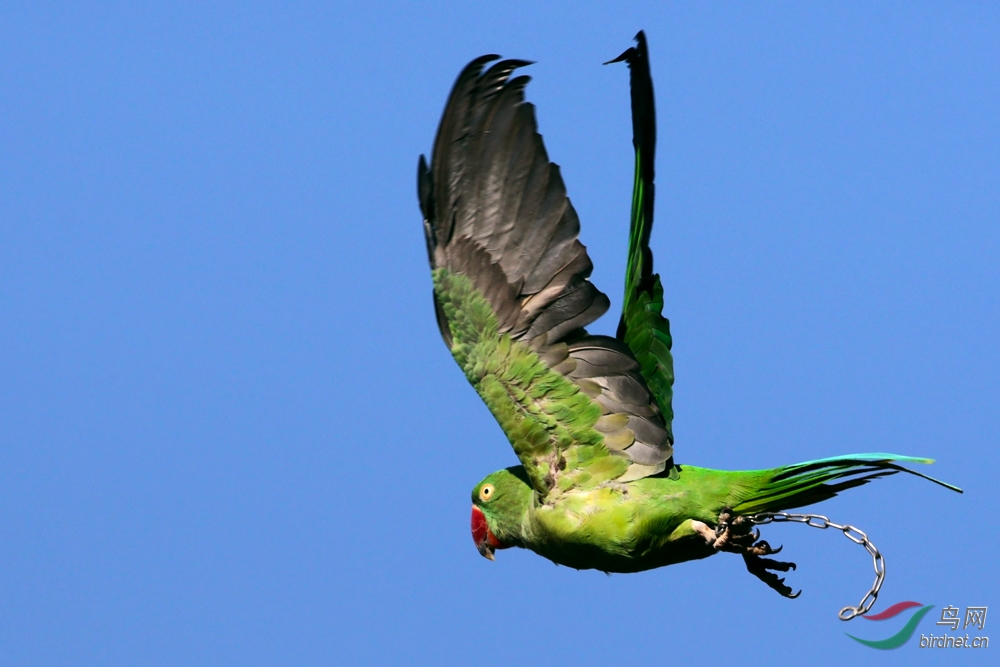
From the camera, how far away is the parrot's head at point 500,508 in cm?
1002

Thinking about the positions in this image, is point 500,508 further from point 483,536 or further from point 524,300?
point 524,300

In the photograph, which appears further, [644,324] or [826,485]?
[644,324]

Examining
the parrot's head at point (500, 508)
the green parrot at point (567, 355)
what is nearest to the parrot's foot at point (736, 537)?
the green parrot at point (567, 355)

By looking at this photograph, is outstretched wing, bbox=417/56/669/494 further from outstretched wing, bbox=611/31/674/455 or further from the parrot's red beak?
the parrot's red beak

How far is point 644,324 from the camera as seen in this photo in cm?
943

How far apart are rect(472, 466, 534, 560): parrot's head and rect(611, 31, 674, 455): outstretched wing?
1388 mm

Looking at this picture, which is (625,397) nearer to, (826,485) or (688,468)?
(688,468)

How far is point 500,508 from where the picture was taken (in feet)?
33.3

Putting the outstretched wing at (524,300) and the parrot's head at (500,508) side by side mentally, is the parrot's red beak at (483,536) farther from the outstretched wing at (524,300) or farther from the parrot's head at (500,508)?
the outstretched wing at (524,300)

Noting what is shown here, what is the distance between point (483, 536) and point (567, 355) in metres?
2.11

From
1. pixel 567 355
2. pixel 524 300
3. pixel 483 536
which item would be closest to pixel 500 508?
pixel 483 536

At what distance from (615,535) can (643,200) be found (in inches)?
94.0

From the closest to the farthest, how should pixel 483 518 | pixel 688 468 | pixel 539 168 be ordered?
pixel 539 168 < pixel 688 468 < pixel 483 518

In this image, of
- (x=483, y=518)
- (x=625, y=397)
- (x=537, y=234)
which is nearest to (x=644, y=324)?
(x=625, y=397)
